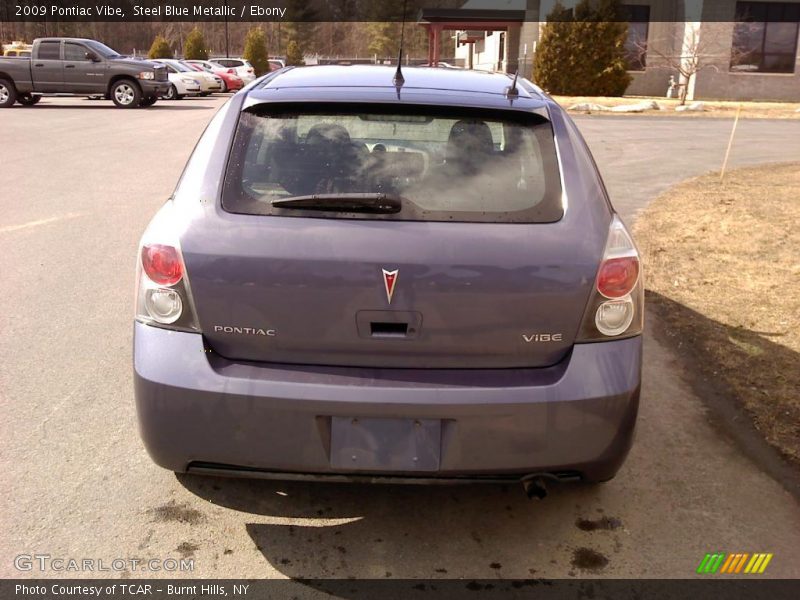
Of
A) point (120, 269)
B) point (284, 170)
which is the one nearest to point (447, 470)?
point (284, 170)

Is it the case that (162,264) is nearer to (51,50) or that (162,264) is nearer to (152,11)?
(51,50)

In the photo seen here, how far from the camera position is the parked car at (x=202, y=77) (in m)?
33.3

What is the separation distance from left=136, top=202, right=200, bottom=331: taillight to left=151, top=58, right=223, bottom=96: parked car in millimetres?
32740

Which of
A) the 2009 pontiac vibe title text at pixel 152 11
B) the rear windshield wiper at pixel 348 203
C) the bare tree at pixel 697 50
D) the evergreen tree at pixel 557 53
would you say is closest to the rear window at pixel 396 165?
the rear windshield wiper at pixel 348 203

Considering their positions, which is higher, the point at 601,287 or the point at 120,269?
the point at 601,287

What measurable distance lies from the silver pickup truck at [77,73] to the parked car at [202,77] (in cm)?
871

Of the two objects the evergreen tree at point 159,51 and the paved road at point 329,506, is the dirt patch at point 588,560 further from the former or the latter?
the evergreen tree at point 159,51

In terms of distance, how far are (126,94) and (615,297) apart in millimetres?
25057

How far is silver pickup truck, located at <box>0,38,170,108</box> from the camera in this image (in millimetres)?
23984

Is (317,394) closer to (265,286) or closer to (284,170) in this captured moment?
(265,286)

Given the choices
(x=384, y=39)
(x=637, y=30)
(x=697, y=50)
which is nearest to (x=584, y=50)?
(x=697, y=50)

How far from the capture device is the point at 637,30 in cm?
4028

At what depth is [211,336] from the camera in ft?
8.98

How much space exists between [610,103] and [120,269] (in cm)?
2784
